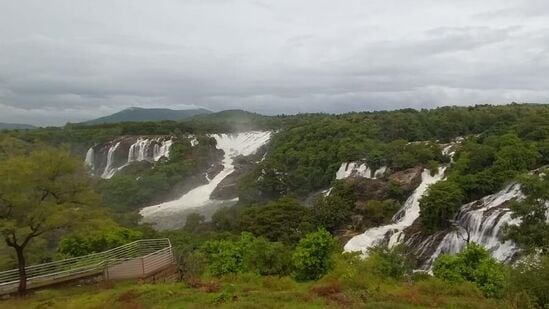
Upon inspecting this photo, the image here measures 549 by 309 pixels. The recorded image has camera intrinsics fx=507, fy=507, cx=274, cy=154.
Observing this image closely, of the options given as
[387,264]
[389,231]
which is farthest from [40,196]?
[389,231]

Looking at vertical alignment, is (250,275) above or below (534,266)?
below

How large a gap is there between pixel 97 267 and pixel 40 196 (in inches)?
185

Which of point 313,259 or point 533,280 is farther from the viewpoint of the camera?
point 313,259

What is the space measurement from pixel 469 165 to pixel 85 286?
35.4 metres

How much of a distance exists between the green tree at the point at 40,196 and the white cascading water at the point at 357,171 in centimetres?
3699

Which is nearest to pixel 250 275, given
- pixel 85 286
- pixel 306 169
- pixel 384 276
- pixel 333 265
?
pixel 333 265

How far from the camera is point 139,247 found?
28.5 m

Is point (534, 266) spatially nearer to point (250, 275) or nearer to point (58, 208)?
point (250, 275)

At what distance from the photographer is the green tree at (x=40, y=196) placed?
1977 cm

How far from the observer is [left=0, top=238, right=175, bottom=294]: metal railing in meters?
22.2

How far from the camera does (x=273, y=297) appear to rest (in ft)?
52.8

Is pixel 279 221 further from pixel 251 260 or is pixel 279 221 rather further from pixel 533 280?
pixel 533 280

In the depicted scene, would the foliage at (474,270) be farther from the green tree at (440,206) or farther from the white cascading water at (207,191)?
the white cascading water at (207,191)

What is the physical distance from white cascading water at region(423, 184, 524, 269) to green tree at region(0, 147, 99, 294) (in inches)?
905
